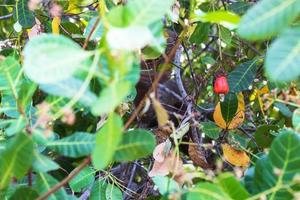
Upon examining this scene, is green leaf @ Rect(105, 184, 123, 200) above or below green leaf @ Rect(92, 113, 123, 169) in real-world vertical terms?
below

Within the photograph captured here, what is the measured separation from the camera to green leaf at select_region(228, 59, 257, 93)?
128 centimetres

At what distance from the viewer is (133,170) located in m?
1.47

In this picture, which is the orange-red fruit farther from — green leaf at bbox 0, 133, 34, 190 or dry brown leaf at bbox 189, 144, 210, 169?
green leaf at bbox 0, 133, 34, 190

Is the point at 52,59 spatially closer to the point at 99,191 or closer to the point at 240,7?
the point at 99,191

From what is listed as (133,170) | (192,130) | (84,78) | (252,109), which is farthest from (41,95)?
(84,78)

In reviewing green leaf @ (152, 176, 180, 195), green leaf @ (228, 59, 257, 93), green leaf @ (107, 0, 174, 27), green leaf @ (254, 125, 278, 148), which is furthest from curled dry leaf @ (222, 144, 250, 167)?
green leaf @ (107, 0, 174, 27)

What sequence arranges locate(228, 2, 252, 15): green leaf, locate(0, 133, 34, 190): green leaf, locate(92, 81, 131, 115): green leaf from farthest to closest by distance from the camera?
locate(228, 2, 252, 15): green leaf → locate(0, 133, 34, 190): green leaf → locate(92, 81, 131, 115): green leaf

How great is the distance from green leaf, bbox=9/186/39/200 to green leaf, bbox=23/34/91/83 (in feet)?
0.78

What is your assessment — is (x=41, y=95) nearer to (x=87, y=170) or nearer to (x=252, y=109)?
(x=87, y=170)

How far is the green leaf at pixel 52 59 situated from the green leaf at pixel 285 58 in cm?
21

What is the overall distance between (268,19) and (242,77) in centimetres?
73

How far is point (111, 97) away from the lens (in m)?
0.53

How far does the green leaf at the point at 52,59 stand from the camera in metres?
0.55

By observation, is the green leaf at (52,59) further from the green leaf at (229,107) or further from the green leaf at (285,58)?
the green leaf at (229,107)
